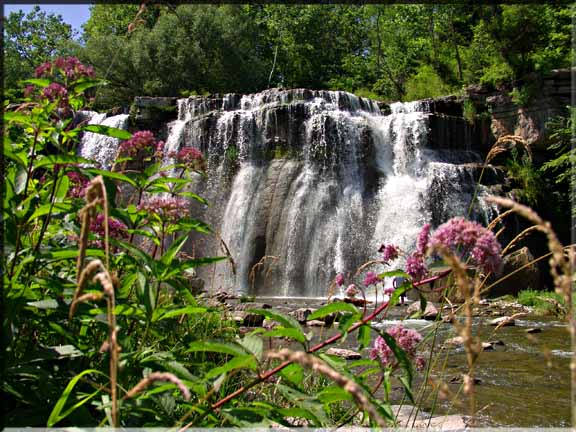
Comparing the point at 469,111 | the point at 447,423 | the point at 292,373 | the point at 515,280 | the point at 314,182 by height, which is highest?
the point at 469,111

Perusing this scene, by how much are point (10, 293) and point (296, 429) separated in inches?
40.4

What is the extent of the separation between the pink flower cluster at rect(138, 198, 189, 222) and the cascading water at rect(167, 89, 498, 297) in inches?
552

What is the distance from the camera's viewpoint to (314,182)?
18531 mm

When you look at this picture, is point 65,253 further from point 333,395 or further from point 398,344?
point 398,344

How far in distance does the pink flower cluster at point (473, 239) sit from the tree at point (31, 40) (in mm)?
33135

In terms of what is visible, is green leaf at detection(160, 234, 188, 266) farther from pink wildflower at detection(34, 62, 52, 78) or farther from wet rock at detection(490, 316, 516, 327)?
wet rock at detection(490, 316, 516, 327)

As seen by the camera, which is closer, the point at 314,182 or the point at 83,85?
the point at 83,85

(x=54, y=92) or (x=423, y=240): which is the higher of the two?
(x=54, y=92)

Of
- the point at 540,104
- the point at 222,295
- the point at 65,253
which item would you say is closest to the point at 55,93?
the point at 65,253

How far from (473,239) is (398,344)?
0.61 metres

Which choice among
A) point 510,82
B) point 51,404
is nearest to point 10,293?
point 51,404

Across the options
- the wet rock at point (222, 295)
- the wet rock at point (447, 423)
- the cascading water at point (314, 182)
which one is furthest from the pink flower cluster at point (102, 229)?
the cascading water at point (314, 182)

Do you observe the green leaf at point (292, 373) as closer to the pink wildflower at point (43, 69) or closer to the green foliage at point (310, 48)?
the pink wildflower at point (43, 69)

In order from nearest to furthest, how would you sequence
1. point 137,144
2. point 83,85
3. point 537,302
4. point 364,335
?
point 364,335, point 83,85, point 137,144, point 537,302
